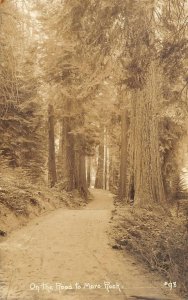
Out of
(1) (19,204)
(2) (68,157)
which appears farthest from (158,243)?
(2) (68,157)

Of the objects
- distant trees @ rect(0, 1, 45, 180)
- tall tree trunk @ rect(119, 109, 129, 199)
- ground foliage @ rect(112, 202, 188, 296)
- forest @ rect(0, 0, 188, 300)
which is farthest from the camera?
tall tree trunk @ rect(119, 109, 129, 199)

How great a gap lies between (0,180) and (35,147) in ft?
28.3

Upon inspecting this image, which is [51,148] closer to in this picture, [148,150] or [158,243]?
[148,150]

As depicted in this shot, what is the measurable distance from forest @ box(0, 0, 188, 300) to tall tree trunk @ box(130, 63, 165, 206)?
3cm

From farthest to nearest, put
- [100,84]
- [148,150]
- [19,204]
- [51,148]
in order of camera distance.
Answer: [51,148] < [100,84] < [148,150] < [19,204]

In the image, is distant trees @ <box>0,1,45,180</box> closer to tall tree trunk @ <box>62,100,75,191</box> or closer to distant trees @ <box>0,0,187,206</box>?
distant trees @ <box>0,0,187,206</box>

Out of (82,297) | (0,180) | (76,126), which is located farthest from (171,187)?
(82,297)

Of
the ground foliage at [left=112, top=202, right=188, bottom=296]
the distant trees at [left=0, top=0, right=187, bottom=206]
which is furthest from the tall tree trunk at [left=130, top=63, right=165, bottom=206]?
the ground foliage at [left=112, top=202, right=188, bottom=296]

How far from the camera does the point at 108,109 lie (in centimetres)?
2208

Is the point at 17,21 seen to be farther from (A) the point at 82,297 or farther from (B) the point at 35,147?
(B) the point at 35,147

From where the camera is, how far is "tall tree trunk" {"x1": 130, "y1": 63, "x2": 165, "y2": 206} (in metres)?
12.7

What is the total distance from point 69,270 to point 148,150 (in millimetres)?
7160

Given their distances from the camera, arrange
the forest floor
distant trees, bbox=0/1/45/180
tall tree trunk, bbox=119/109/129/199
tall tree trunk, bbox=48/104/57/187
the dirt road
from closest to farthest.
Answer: the dirt road, the forest floor, distant trees, bbox=0/1/45/180, tall tree trunk, bbox=119/109/129/199, tall tree trunk, bbox=48/104/57/187

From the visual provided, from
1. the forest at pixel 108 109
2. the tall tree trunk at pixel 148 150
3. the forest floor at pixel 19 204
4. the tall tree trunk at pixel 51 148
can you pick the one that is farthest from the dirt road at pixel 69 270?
the tall tree trunk at pixel 51 148
